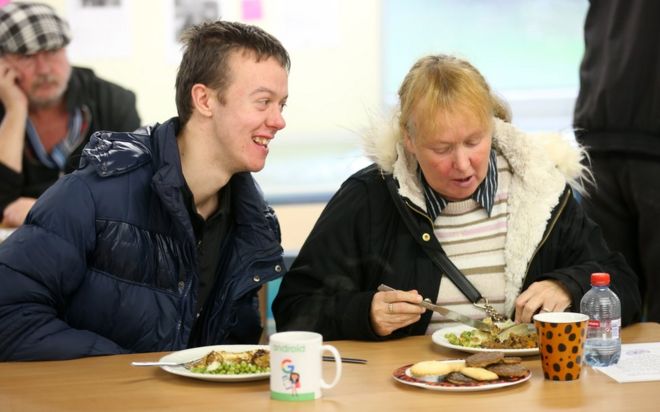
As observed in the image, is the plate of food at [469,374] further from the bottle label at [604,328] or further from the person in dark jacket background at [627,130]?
the person in dark jacket background at [627,130]

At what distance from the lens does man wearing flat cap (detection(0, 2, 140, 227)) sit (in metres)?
4.14

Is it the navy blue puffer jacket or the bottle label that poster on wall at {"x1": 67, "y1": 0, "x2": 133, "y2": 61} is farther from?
the bottle label

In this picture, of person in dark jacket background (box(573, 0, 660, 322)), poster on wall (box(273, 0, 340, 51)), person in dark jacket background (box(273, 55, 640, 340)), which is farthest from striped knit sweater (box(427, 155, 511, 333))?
poster on wall (box(273, 0, 340, 51))

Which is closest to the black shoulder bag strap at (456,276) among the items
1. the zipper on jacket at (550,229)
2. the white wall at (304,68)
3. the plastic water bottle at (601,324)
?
the zipper on jacket at (550,229)

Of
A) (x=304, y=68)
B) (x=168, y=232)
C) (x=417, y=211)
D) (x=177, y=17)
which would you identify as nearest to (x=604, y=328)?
(x=417, y=211)

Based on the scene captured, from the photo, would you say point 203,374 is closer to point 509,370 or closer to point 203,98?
point 509,370

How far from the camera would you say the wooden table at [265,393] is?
167 centimetres

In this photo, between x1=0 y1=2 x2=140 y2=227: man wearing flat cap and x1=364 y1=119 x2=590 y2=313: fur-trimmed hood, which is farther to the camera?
x1=0 y1=2 x2=140 y2=227: man wearing flat cap

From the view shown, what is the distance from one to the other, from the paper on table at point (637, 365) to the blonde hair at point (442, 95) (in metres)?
0.61

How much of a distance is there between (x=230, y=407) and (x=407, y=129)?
3.26 feet

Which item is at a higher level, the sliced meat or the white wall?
the white wall

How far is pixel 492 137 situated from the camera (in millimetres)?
2537

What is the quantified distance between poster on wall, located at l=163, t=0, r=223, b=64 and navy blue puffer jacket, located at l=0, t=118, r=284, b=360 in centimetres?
196

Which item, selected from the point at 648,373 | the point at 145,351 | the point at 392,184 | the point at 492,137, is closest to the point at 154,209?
the point at 145,351
